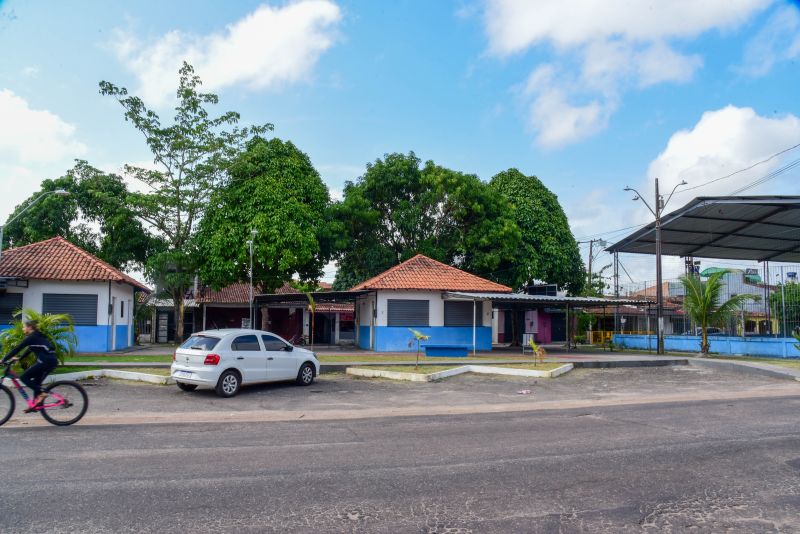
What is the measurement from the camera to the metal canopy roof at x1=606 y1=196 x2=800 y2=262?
1080 inches

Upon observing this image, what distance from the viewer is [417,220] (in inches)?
1345

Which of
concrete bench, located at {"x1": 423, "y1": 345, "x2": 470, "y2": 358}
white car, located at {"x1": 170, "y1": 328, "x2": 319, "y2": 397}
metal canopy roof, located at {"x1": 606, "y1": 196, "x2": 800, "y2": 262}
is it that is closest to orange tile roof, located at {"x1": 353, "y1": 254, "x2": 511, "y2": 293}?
concrete bench, located at {"x1": 423, "y1": 345, "x2": 470, "y2": 358}

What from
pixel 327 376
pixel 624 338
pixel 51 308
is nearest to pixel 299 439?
pixel 327 376

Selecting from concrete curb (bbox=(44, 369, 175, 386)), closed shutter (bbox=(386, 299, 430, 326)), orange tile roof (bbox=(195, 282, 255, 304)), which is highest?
orange tile roof (bbox=(195, 282, 255, 304))

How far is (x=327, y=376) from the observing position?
1797cm

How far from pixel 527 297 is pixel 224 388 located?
51.0ft

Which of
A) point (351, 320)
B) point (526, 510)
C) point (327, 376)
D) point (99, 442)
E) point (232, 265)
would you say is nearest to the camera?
point (526, 510)

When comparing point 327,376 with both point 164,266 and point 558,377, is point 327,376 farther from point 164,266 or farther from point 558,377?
point 164,266

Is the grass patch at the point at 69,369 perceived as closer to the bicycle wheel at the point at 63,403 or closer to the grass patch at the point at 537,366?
the bicycle wheel at the point at 63,403

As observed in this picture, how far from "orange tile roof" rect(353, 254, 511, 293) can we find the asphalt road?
1798cm

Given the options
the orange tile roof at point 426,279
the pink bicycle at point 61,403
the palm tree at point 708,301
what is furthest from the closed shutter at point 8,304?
the palm tree at point 708,301

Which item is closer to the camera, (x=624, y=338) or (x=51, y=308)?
(x=51, y=308)

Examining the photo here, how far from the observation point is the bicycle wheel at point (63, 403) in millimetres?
9461

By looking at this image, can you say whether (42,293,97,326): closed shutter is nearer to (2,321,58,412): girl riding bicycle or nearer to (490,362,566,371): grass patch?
(2,321,58,412): girl riding bicycle
